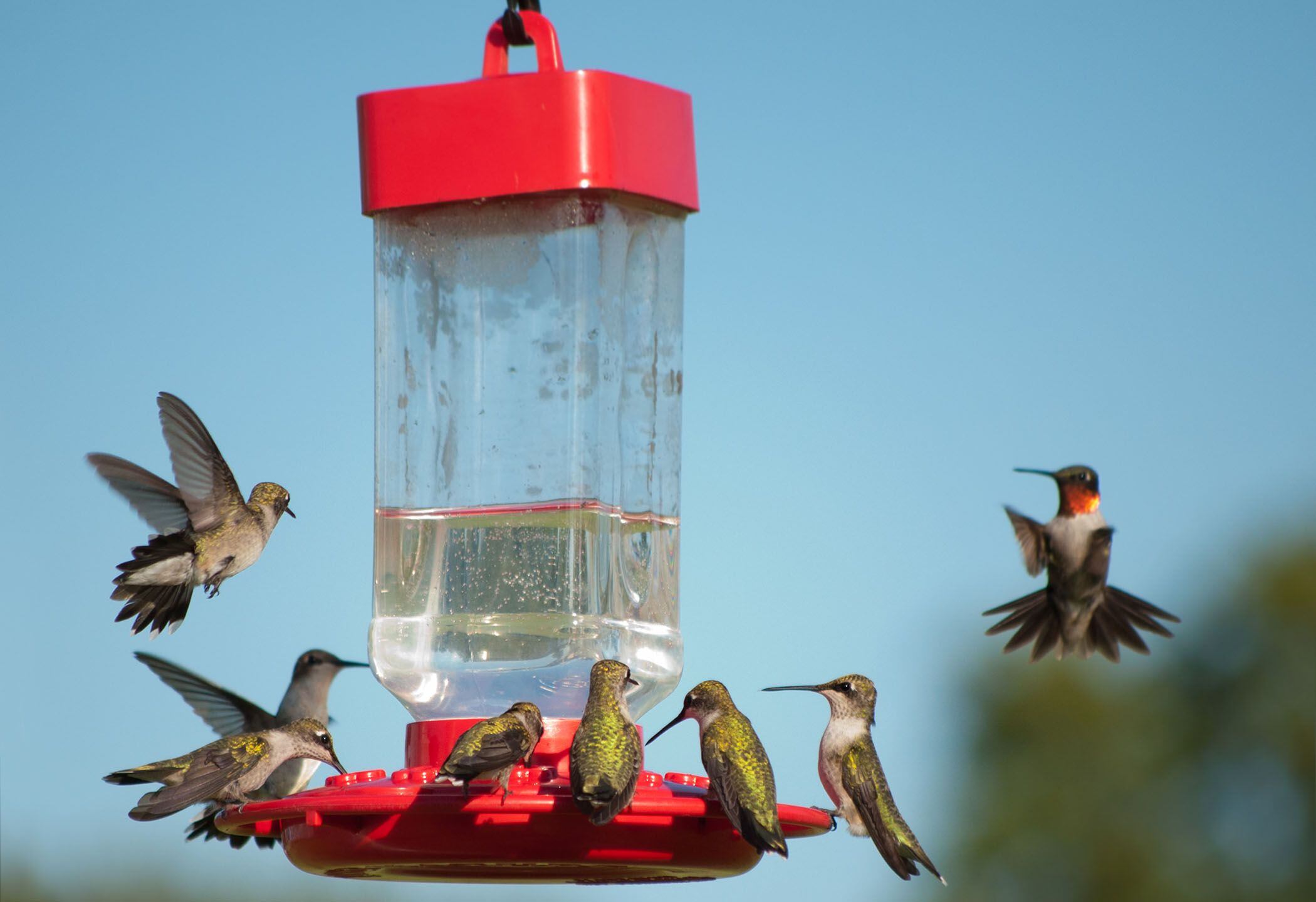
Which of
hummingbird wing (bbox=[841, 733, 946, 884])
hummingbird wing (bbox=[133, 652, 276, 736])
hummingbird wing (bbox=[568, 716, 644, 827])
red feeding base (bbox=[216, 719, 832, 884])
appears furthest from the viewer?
hummingbird wing (bbox=[133, 652, 276, 736])


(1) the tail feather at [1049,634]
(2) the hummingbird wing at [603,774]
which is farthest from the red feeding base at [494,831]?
(1) the tail feather at [1049,634]

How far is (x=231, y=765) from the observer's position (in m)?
6.18

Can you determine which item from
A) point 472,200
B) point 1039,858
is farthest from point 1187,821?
point 472,200

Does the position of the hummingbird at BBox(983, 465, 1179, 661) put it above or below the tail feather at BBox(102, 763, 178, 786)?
above

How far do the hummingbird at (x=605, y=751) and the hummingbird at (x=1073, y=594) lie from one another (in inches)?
88.3

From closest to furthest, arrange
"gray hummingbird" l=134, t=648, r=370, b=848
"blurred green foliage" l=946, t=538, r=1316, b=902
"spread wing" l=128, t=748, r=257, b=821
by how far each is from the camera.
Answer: "spread wing" l=128, t=748, r=257, b=821
"gray hummingbird" l=134, t=648, r=370, b=848
"blurred green foliage" l=946, t=538, r=1316, b=902

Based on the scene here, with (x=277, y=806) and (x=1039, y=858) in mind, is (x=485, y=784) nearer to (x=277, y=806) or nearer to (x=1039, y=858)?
(x=277, y=806)

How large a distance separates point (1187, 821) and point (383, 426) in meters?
30.7

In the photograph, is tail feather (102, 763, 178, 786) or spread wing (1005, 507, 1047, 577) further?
spread wing (1005, 507, 1047, 577)

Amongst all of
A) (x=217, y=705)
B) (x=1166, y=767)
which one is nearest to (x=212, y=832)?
(x=217, y=705)

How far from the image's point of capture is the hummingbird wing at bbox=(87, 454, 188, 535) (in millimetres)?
6566

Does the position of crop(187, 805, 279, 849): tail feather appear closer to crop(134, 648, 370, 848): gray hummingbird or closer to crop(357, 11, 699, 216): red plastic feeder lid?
crop(134, 648, 370, 848): gray hummingbird

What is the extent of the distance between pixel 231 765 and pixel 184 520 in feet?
3.37

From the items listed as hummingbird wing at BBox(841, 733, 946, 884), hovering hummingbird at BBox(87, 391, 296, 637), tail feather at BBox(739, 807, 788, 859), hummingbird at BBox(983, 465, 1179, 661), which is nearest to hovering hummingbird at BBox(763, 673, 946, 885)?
hummingbird wing at BBox(841, 733, 946, 884)
